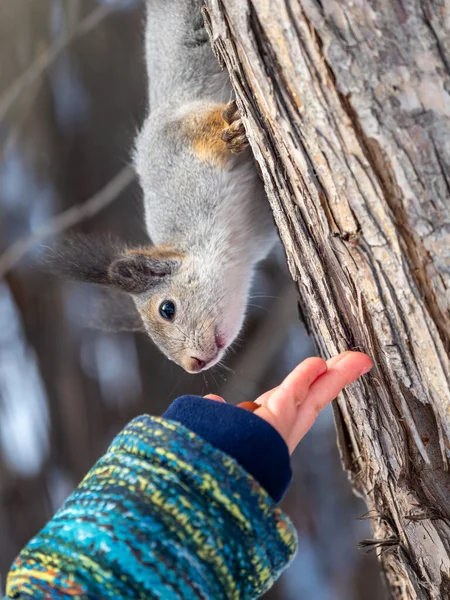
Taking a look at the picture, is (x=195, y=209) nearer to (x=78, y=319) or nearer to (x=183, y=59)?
(x=183, y=59)

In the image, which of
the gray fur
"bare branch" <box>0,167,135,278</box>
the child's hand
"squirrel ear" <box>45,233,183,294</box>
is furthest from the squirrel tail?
the child's hand

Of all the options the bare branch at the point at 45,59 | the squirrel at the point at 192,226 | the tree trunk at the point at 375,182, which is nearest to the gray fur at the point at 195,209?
Answer: the squirrel at the point at 192,226

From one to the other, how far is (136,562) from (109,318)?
71 centimetres

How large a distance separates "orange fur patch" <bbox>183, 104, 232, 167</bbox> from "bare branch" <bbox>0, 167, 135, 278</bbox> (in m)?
0.64

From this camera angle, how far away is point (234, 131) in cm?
103

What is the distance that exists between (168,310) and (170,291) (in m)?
0.04

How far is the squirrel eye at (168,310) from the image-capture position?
115 cm

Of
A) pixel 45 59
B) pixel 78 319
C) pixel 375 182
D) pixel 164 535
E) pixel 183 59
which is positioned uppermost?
pixel 45 59

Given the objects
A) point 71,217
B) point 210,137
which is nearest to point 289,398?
point 210,137

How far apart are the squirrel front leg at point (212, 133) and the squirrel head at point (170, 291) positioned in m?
0.20

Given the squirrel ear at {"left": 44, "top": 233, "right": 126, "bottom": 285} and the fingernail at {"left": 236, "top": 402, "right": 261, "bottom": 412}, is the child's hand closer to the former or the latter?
the fingernail at {"left": 236, "top": 402, "right": 261, "bottom": 412}

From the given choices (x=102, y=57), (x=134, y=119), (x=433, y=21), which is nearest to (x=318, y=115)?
(x=433, y=21)

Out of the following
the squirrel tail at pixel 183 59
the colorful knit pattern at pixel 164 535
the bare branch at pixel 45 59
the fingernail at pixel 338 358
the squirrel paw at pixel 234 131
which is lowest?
the colorful knit pattern at pixel 164 535

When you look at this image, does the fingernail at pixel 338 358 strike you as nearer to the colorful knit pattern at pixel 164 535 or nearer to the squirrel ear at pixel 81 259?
the colorful knit pattern at pixel 164 535
